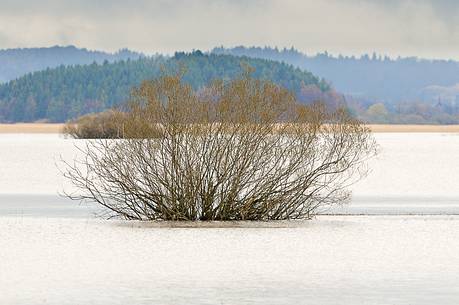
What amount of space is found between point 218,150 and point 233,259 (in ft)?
14.7

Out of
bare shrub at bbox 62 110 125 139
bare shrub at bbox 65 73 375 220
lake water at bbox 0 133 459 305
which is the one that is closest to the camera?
lake water at bbox 0 133 459 305

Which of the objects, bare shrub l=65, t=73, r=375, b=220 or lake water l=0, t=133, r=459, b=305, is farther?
bare shrub l=65, t=73, r=375, b=220

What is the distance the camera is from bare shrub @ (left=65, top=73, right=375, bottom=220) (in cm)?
1770

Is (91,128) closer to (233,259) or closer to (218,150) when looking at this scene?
(218,150)

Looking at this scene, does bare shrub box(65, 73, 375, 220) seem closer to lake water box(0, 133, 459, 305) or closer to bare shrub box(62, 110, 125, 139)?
lake water box(0, 133, 459, 305)

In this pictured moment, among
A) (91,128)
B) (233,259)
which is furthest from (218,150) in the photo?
(91,128)

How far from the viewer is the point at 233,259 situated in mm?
13438

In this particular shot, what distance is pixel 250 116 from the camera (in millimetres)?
18062

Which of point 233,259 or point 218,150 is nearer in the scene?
point 233,259

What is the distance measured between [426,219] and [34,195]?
35.2 ft

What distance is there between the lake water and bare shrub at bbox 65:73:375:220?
1.94ft

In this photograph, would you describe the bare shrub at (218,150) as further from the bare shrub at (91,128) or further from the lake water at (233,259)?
the bare shrub at (91,128)

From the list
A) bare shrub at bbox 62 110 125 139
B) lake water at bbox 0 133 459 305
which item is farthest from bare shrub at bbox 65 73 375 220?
bare shrub at bbox 62 110 125 139

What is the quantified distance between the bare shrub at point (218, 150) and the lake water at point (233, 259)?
1.94 ft
